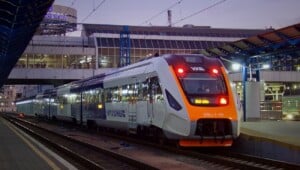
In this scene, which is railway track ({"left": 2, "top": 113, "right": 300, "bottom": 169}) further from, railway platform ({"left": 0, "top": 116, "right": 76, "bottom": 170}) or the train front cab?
railway platform ({"left": 0, "top": 116, "right": 76, "bottom": 170})

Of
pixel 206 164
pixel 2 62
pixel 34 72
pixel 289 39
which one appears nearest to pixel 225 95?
pixel 206 164

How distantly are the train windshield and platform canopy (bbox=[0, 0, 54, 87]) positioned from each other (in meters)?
7.65

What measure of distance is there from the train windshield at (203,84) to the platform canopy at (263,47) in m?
5.57

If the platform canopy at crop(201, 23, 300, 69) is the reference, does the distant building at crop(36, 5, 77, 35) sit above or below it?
above

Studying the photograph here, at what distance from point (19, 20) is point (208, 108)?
13800 mm

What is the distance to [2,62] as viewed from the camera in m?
49.8

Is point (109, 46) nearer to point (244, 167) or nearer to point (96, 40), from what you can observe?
point (96, 40)

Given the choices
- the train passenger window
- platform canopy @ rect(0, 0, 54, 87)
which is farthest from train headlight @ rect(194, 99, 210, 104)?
platform canopy @ rect(0, 0, 54, 87)

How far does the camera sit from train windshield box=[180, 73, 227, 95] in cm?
1836

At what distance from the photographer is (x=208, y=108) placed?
18000mm

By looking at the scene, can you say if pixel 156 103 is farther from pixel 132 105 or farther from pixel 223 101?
pixel 132 105

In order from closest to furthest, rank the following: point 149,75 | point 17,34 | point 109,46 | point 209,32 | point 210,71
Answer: point 210,71
point 149,75
point 17,34
point 109,46
point 209,32

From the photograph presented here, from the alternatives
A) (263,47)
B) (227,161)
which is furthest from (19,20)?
(227,161)

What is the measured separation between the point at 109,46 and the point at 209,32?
24.0 m
